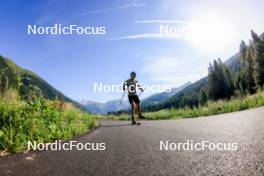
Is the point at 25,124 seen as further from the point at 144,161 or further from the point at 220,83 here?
the point at 220,83

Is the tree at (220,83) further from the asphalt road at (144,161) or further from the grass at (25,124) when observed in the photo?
the asphalt road at (144,161)

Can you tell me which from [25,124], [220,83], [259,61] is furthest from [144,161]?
[220,83]

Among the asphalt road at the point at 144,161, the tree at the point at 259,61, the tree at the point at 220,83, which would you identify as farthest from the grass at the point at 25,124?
the tree at the point at 220,83

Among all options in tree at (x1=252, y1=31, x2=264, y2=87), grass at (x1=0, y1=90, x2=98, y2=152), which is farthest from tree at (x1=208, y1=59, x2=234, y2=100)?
grass at (x1=0, y1=90, x2=98, y2=152)

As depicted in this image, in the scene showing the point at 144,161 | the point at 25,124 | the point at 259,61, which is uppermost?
the point at 259,61

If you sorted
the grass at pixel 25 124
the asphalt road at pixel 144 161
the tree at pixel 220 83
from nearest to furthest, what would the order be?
the asphalt road at pixel 144 161, the grass at pixel 25 124, the tree at pixel 220 83

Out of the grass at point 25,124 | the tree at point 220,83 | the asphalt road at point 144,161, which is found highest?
the tree at point 220,83

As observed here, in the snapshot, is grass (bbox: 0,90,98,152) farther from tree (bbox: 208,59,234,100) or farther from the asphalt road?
tree (bbox: 208,59,234,100)

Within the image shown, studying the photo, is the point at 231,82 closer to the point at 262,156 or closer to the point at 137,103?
the point at 137,103

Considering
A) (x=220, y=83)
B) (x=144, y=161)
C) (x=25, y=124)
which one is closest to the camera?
(x=144, y=161)

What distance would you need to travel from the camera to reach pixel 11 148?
20.0 feet

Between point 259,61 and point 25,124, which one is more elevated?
point 259,61

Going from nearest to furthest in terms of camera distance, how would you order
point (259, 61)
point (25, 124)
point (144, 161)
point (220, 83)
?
point (144, 161) < point (25, 124) < point (259, 61) < point (220, 83)

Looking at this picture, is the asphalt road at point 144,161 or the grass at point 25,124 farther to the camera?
the grass at point 25,124
